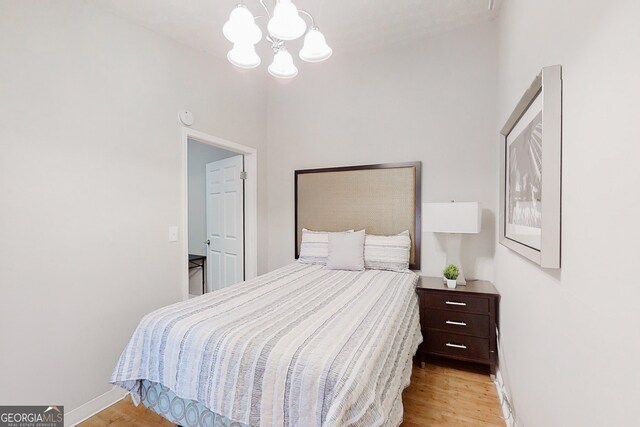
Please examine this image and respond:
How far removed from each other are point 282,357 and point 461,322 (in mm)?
1763

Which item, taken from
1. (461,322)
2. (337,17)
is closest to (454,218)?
(461,322)

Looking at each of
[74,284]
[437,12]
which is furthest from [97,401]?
[437,12]

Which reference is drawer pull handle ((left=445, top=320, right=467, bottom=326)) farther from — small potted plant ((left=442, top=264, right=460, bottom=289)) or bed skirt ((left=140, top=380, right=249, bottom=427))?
bed skirt ((left=140, top=380, right=249, bottom=427))

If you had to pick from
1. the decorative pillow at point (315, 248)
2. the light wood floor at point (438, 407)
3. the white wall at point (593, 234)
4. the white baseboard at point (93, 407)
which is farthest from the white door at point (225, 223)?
the white wall at point (593, 234)

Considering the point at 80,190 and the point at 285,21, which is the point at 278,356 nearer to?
the point at 285,21

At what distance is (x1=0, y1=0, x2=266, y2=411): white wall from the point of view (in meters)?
1.62

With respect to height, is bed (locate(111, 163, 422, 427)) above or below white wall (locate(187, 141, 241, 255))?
below

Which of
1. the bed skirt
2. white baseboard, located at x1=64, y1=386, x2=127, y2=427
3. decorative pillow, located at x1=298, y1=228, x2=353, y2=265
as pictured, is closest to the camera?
the bed skirt

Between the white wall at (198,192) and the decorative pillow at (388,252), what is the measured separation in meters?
2.50

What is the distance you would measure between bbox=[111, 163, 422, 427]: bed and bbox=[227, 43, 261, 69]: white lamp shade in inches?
59.4

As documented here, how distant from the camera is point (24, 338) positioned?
5.42 ft

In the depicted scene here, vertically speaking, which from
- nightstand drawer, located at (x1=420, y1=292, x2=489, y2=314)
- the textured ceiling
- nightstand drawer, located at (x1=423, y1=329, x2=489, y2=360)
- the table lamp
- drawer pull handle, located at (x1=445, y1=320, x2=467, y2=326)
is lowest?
nightstand drawer, located at (x1=423, y1=329, x2=489, y2=360)

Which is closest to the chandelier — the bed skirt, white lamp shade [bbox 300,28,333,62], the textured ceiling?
white lamp shade [bbox 300,28,333,62]

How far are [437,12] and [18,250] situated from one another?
11.3 ft
